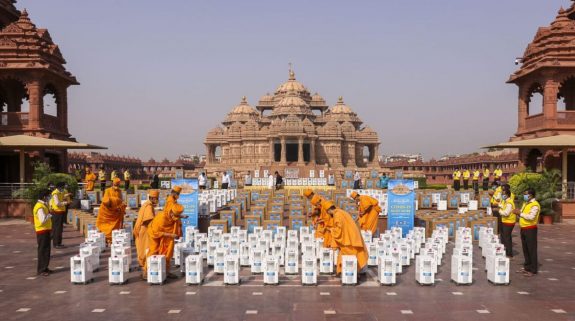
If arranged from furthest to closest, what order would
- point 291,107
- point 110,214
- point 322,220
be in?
1. point 291,107
2. point 110,214
3. point 322,220

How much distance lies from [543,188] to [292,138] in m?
40.3

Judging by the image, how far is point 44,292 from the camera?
33.0 ft

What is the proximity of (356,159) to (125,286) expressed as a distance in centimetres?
6150

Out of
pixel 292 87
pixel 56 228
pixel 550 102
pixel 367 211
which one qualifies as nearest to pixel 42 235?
pixel 56 228

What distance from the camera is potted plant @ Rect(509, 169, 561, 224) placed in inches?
827

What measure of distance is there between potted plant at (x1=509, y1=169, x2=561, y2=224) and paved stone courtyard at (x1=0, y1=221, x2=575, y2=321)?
30.8ft

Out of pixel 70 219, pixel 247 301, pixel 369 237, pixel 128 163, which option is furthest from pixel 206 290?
pixel 128 163

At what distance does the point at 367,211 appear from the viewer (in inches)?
592

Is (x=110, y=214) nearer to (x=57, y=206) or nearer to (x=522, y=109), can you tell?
(x=57, y=206)

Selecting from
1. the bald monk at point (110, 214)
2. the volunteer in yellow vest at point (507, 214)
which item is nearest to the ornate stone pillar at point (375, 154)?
the volunteer in yellow vest at point (507, 214)

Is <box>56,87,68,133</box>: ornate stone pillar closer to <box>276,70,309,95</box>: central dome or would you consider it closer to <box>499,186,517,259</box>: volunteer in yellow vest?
<box>499,186,517,259</box>: volunteer in yellow vest

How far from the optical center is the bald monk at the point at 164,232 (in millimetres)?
11070

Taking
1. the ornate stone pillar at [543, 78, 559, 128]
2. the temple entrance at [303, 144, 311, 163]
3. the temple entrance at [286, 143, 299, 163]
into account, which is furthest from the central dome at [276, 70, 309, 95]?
the ornate stone pillar at [543, 78, 559, 128]

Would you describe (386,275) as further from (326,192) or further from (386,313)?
(326,192)
